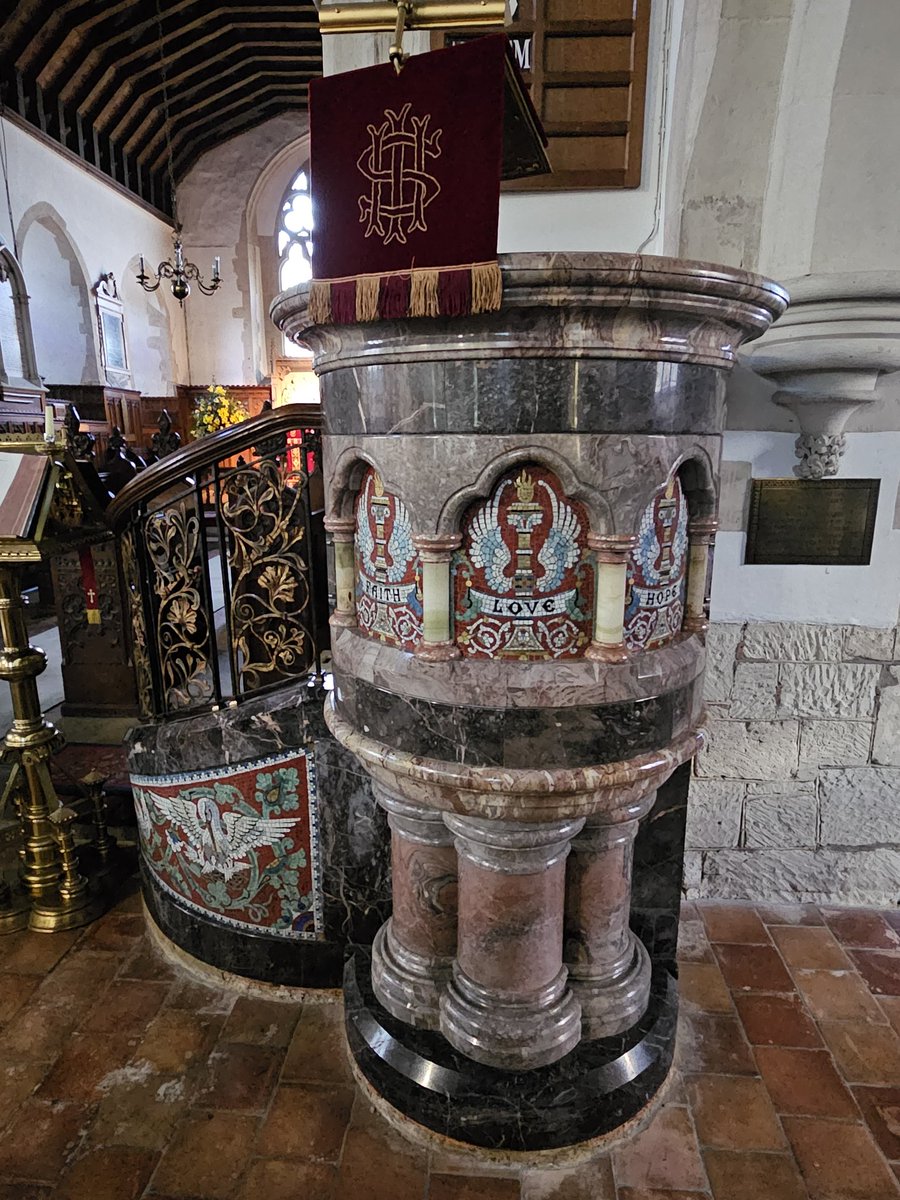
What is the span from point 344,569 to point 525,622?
1.59 ft

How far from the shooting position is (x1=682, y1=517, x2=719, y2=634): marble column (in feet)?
5.45

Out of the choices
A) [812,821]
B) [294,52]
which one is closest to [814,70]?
[812,821]

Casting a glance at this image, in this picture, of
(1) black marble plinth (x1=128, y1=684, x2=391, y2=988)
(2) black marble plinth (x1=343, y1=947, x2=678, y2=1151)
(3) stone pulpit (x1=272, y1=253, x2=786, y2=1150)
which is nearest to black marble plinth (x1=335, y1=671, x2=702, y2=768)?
(3) stone pulpit (x1=272, y1=253, x2=786, y2=1150)

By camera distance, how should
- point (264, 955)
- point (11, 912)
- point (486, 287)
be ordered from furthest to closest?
point (11, 912) < point (264, 955) < point (486, 287)

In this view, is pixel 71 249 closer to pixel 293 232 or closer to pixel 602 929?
pixel 293 232

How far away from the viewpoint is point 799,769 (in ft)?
8.32

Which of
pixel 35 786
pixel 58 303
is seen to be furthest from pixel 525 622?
pixel 58 303

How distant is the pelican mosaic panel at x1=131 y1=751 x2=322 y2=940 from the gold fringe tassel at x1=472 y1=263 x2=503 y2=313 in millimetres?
1316

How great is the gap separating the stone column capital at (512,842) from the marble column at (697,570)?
0.51 meters

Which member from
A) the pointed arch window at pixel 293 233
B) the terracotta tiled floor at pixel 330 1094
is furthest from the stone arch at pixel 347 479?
the pointed arch window at pixel 293 233

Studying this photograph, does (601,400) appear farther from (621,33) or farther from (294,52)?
(294,52)

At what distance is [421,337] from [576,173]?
1271mm

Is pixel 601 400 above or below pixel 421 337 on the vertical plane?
below

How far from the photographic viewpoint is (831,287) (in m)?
1.93
